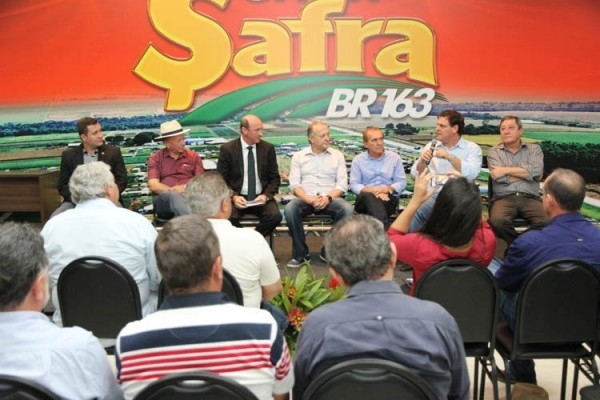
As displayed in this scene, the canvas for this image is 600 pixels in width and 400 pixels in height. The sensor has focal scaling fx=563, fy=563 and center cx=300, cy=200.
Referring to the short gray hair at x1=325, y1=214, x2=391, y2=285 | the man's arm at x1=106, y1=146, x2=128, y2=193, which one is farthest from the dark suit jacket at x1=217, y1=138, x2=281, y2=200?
the short gray hair at x1=325, y1=214, x2=391, y2=285

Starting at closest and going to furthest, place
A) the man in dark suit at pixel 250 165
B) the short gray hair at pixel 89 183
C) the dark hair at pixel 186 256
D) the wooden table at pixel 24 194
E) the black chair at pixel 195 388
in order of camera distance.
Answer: the black chair at pixel 195 388 → the dark hair at pixel 186 256 → the short gray hair at pixel 89 183 → the man in dark suit at pixel 250 165 → the wooden table at pixel 24 194

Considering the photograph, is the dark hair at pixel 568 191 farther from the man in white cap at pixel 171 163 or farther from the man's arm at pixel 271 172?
the man in white cap at pixel 171 163

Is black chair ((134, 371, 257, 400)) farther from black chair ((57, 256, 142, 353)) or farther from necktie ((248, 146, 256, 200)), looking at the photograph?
necktie ((248, 146, 256, 200))

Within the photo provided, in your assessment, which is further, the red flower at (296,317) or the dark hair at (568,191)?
the dark hair at (568,191)

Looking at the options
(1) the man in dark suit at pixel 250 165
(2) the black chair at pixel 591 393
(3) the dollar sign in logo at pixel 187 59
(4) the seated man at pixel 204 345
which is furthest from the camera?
(3) the dollar sign in logo at pixel 187 59

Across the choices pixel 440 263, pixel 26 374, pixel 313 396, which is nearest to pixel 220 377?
pixel 313 396

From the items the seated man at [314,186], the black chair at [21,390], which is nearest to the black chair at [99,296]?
the black chair at [21,390]

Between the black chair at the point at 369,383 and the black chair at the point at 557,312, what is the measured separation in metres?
1.13

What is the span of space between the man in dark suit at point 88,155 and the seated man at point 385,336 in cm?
398

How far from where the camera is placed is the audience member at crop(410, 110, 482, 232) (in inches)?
184

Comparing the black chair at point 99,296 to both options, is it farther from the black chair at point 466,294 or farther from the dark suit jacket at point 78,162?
the dark suit jacket at point 78,162

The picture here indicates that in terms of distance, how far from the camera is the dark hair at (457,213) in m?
2.41

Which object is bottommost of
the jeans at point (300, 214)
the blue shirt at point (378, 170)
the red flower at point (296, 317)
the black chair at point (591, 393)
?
the jeans at point (300, 214)

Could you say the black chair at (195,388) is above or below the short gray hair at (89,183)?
below
